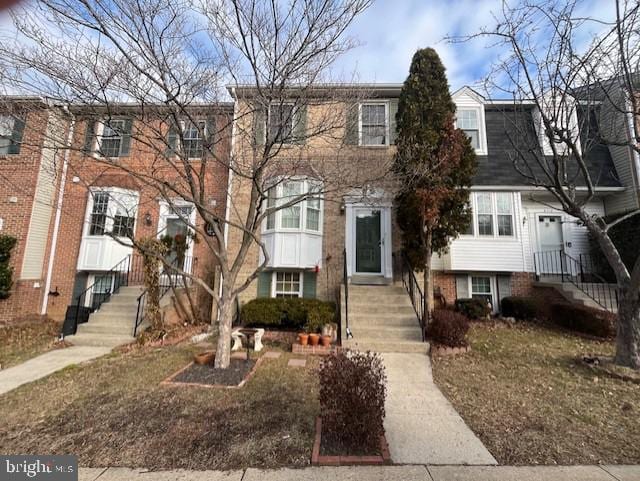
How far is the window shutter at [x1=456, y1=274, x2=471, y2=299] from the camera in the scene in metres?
9.60

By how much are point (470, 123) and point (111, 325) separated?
1339 cm

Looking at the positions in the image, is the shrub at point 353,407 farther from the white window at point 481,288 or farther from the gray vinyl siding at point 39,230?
the gray vinyl siding at point 39,230

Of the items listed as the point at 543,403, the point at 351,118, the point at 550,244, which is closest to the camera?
the point at 543,403

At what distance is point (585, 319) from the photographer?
24.2 feet

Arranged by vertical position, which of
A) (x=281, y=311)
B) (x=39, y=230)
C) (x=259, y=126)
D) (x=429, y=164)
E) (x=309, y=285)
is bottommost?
(x=281, y=311)

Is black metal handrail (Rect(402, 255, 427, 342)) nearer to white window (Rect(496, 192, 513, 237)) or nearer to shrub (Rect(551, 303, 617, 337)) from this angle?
white window (Rect(496, 192, 513, 237))

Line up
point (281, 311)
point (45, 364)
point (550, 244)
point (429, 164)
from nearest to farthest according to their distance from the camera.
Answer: point (45, 364), point (429, 164), point (281, 311), point (550, 244)

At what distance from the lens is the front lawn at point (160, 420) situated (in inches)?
109

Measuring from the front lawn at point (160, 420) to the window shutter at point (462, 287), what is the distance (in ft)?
22.0

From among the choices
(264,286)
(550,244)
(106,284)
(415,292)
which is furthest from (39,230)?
(550,244)

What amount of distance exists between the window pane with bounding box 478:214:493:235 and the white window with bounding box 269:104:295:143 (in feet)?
25.1

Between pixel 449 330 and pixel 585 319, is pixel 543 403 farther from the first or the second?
pixel 585 319

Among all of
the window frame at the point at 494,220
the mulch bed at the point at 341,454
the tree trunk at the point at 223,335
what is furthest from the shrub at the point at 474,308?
the tree trunk at the point at 223,335

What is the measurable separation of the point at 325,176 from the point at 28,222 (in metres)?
10.0
